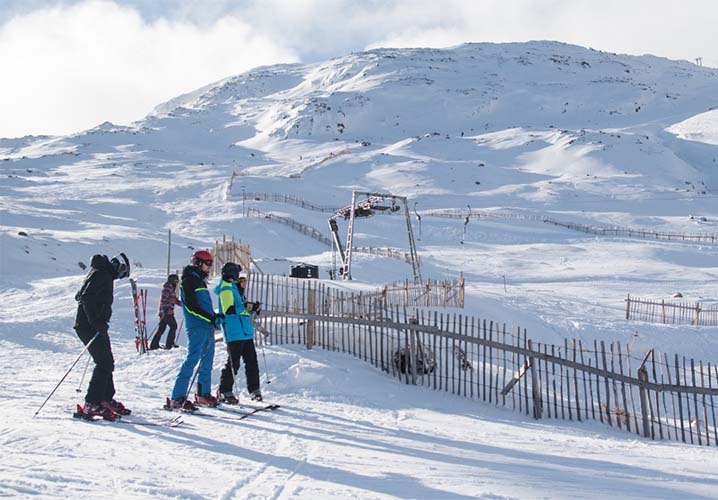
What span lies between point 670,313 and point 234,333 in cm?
1725

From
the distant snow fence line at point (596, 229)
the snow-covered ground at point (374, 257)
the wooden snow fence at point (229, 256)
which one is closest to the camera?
the snow-covered ground at point (374, 257)

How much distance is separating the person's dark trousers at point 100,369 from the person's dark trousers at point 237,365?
1320mm

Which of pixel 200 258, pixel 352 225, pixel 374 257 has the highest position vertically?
pixel 352 225

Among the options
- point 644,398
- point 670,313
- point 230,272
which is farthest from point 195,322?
point 670,313

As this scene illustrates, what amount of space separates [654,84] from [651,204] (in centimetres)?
8102

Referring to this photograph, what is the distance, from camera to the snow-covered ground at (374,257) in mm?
5031

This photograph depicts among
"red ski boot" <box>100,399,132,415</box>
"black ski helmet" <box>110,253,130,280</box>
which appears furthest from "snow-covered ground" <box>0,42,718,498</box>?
"black ski helmet" <box>110,253,130,280</box>

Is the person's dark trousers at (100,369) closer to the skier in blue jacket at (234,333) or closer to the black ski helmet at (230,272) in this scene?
the skier in blue jacket at (234,333)

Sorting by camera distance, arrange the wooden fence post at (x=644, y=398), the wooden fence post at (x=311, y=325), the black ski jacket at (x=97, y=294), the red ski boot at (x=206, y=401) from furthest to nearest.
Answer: the wooden fence post at (x=311, y=325) → the wooden fence post at (x=644, y=398) → the red ski boot at (x=206, y=401) → the black ski jacket at (x=97, y=294)

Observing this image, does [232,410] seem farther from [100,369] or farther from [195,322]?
[100,369]

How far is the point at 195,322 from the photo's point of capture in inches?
282

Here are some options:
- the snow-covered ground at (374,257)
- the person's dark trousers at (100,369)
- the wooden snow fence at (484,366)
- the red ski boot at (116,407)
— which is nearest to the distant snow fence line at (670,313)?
the snow-covered ground at (374,257)

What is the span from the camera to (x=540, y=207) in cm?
4938

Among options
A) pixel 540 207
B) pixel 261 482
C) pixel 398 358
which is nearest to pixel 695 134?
pixel 540 207
